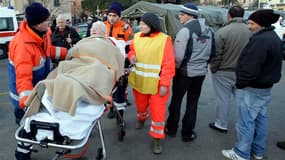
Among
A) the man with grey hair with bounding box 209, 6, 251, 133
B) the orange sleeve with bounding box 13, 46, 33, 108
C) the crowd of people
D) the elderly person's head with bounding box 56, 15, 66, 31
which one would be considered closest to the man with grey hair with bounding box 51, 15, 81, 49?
the elderly person's head with bounding box 56, 15, 66, 31

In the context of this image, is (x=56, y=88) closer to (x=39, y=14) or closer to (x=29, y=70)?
(x=29, y=70)

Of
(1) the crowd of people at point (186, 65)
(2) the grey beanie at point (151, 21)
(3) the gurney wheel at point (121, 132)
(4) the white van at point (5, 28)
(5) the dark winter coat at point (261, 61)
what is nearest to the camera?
(1) the crowd of people at point (186, 65)

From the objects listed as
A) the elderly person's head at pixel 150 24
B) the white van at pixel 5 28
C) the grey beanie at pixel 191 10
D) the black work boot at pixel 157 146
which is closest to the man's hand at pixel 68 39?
the elderly person's head at pixel 150 24

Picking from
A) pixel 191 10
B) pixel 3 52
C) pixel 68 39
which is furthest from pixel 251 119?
pixel 3 52

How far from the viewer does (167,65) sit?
3.20 m

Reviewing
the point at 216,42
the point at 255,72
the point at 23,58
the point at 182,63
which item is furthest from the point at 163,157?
the point at 23,58

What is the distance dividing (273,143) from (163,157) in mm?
1673

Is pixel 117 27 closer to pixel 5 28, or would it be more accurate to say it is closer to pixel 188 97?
pixel 188 97

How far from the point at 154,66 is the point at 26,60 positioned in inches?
58.0

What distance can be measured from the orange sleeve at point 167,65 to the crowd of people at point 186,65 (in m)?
0.01

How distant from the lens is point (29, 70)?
8.13 feet

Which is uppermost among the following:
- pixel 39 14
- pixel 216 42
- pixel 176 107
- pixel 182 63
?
pixel 39 14

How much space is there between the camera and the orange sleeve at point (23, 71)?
2.42 metres

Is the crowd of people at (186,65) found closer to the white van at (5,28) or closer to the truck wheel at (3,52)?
the white van at (5,28)
